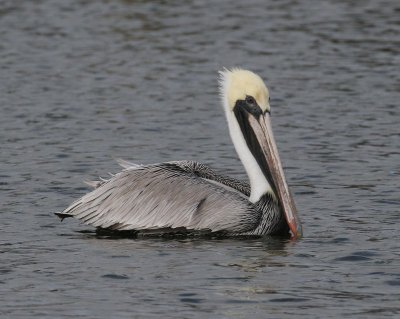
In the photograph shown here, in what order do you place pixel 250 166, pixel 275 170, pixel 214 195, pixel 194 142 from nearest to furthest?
1. pixel 214 195
2. pixel 275 170
3. pixel 250 166
4. pixel 194 142

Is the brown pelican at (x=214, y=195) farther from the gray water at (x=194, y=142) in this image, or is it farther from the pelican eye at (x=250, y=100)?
the gray water at (x=194, y=142)

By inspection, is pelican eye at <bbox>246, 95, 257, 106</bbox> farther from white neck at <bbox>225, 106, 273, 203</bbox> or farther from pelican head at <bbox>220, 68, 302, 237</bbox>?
white neck at <bbox>225, 106, 273, 203</bbox>

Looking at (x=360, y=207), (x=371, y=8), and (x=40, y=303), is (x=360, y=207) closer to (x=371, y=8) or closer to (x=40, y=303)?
(x=40, y=303)

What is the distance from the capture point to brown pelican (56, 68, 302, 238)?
29.8 feet

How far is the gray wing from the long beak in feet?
0.72

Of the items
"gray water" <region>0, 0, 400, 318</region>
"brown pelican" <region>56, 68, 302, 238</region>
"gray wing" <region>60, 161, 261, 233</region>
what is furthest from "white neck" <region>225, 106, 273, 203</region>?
"gray water" <region>0, 0, 400, 318</region>

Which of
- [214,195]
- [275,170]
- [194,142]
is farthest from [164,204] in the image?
[194,142]

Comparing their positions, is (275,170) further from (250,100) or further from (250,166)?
(250,100)

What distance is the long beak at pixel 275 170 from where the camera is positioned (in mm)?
8992

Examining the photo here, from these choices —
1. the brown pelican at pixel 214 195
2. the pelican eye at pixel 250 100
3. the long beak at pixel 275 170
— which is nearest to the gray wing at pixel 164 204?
the brown pelican at pixel 214 195

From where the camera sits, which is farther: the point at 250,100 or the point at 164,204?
the point at 250,100

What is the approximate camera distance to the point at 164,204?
30.0 ft

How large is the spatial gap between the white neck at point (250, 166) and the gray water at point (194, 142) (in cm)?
41

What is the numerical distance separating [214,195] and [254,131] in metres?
0.61
